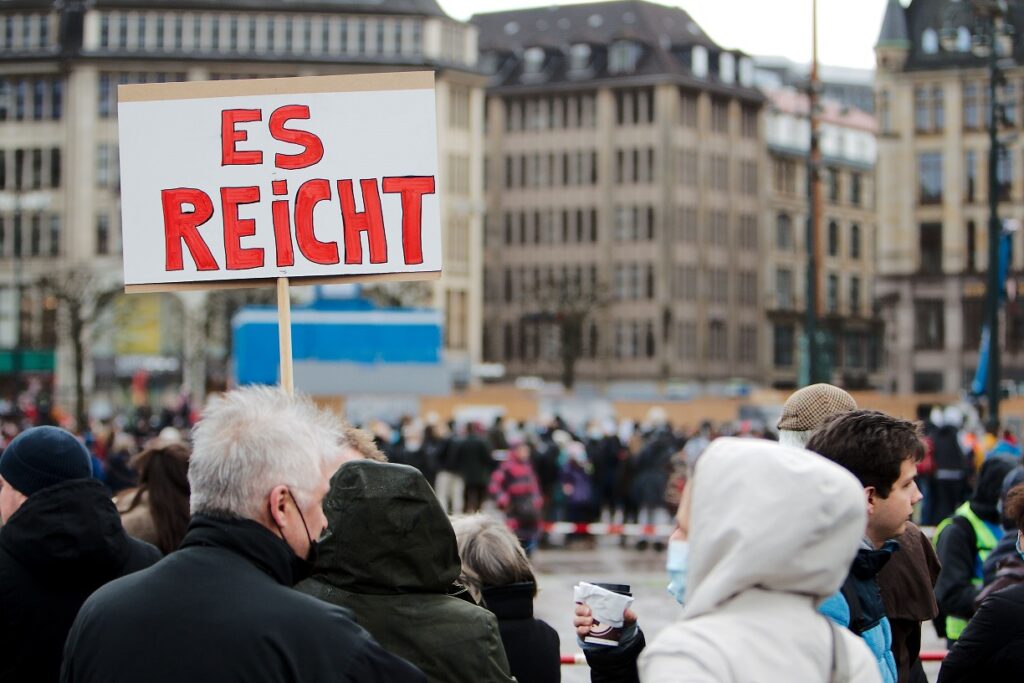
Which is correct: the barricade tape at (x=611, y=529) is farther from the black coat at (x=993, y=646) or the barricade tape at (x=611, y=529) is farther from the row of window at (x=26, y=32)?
the row of window at (x=26, y=32)

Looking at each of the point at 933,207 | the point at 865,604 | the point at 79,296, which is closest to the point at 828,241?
the point at 933,207

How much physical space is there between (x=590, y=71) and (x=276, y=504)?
88.5m

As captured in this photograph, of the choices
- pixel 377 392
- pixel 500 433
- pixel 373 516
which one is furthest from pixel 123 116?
pixel 377 392

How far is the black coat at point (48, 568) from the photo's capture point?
502 cm

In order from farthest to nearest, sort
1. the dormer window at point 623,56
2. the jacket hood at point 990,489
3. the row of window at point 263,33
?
the dormer window at point 623,56 < the row of window at point 263,33 < the jacket hood at point 990,489

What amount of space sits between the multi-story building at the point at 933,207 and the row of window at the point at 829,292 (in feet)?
85.1

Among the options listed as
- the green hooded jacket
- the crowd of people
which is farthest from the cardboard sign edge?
the green hooded jacket

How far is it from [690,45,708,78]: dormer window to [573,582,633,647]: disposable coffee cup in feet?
290

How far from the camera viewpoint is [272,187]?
6.43 meters

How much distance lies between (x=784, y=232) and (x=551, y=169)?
14.9 meters

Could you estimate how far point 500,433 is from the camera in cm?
2792

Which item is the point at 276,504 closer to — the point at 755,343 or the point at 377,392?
the point at 377,392

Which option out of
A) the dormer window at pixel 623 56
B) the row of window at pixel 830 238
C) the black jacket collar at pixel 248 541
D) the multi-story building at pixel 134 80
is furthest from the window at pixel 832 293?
the black jacket collar at pixel 248 541

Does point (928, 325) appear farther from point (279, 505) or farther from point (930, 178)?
point (279, 505)
